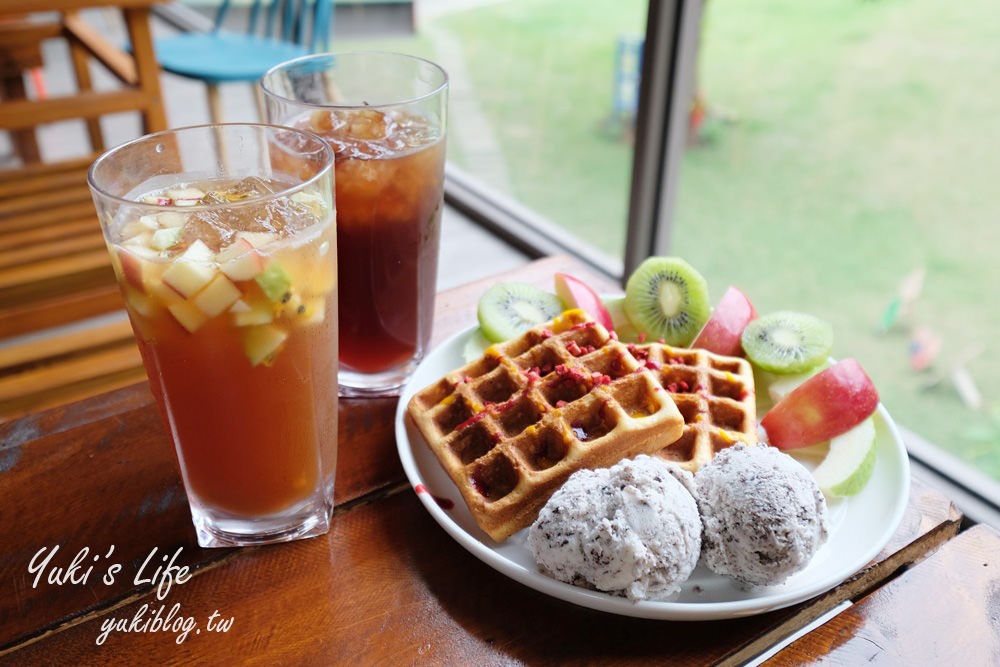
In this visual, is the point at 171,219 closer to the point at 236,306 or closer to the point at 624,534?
the point at 236,306

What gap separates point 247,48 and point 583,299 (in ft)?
9.64

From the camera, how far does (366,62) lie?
3.83ft

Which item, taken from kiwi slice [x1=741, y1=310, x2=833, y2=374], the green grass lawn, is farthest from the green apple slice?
the green grass lawn

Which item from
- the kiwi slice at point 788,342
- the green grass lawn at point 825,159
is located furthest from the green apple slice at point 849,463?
the green grass lawn at point 825,159

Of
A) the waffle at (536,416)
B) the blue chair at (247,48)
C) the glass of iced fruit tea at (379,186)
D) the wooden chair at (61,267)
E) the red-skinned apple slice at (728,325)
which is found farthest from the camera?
the blue chair at (247,48)

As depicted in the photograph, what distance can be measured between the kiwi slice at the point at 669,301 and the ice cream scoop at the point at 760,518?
0.41m

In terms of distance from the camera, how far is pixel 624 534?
2.50 feet

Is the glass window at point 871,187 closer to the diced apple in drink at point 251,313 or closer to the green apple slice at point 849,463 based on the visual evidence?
the green apple slice at point 849,463

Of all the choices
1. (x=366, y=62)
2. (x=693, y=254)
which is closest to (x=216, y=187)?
(x=366, y=62)

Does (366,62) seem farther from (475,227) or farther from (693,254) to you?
(693,254)

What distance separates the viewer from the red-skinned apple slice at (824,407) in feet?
3.26

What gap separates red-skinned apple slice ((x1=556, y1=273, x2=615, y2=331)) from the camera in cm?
123

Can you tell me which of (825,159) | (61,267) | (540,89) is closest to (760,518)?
(61,267)

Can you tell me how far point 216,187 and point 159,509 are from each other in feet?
1.29
